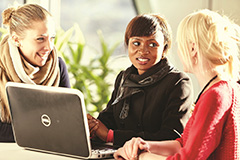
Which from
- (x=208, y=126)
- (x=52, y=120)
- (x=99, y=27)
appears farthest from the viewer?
(x=99, y=27)

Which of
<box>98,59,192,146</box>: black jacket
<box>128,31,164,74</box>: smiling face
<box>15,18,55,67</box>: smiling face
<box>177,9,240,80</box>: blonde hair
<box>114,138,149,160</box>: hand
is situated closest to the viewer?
<box>177,9,240,80</box>: blonde hair

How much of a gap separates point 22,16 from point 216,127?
1.36 meters

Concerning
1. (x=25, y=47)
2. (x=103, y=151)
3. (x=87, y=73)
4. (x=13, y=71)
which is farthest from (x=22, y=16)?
(x=87, y=73)

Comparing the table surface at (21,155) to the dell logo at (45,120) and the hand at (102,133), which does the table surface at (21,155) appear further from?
the hand at (102,133)

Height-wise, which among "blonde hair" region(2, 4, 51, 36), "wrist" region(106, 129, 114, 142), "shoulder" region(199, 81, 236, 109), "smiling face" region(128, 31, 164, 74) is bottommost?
"wrist" region(106, 129, 114, 142)

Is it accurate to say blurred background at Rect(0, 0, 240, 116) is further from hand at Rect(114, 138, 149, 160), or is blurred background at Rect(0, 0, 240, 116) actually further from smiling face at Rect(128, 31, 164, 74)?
hand at Rect(114, 138, 149, 160)

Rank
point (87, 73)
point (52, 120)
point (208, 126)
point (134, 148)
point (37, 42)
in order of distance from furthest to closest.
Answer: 1. point (87, 73)
2. point (37, 42)
3. point (52, 120)
4. point (134, 148)
5. point (208, 126)

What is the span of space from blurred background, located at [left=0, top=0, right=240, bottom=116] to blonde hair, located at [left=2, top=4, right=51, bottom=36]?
3.57 ft

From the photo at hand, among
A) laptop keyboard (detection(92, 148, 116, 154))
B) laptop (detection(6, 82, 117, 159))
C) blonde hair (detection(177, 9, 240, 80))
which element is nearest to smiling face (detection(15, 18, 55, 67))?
laptop (detection(6, 82, 117, 159))

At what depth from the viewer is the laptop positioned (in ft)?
5.55

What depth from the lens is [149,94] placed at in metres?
2.14

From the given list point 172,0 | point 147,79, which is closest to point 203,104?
point 147,79

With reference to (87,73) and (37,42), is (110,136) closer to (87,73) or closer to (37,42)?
(37,42)

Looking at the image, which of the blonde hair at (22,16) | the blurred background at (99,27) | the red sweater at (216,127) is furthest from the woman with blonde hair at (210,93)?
the blurred background at (99,27)
